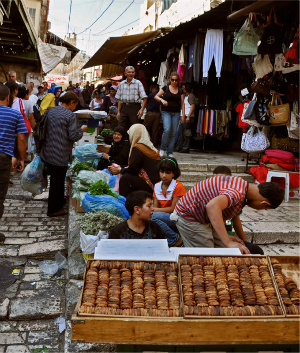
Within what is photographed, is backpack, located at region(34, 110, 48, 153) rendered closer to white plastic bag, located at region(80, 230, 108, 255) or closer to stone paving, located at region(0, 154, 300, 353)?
stone paving, located at region(0, 154, 300, 353)

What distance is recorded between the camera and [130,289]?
8.60ft

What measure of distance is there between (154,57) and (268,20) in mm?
8615

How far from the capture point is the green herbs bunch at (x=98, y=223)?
4.58m

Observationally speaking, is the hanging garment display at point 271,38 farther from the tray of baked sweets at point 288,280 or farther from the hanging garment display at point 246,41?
the tray of baked sweets at point 288,280

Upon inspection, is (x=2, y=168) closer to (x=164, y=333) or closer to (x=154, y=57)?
(x=164, y=333)

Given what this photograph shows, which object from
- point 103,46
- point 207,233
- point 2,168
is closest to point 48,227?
point 2,168

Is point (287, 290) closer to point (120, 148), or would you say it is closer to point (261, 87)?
point (120, 148)

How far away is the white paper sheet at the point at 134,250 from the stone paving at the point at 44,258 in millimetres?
676

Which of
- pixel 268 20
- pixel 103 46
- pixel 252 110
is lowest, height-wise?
pixel 252 110

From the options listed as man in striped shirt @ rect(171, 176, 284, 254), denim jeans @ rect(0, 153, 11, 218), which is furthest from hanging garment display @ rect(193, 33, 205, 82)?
man in striped shirt @ rect(171, 176, 284, 254)

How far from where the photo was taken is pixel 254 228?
231 inches

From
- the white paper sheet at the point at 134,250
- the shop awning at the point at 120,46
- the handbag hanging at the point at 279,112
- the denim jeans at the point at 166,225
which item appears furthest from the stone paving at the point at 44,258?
the shop awning at the point at 120,46

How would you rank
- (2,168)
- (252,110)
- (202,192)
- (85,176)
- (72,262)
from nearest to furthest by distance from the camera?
(202,192) < (72,262) < (2,168) < (85,176) < (252,110)

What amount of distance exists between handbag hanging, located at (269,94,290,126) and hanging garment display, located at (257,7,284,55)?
98 centimetres
